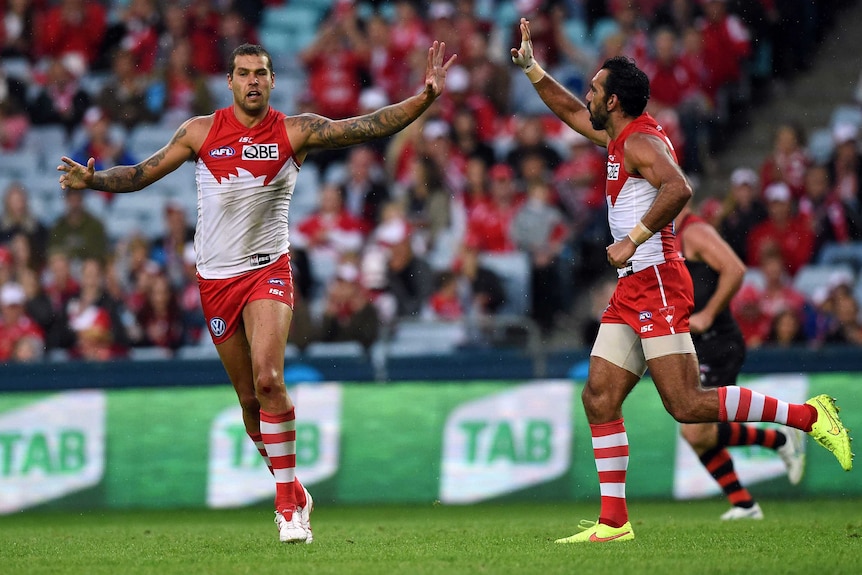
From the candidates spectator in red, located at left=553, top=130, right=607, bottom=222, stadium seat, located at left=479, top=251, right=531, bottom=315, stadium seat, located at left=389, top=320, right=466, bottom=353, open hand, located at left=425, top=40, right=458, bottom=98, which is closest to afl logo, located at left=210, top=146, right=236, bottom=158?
open hand, located at left=425, top=40, right=458, bottom=98

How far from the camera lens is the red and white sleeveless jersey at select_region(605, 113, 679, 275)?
25.8 feet

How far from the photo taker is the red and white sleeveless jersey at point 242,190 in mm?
8219

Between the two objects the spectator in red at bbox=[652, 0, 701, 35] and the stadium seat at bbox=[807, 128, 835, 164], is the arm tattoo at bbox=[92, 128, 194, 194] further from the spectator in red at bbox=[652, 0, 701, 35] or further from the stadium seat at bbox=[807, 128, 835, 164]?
the spectator in red at bbox=[652, 0, 701, 35]

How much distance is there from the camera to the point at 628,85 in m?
7.86

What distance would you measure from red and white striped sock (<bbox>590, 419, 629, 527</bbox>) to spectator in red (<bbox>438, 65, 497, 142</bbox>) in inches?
385

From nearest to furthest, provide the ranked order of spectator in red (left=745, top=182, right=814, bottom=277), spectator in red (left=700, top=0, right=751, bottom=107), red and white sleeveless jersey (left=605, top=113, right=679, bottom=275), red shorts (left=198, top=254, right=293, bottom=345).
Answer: red and white sleeveless jersey (left=605, top=113, right=679, bottom=275) → red shorts (left=198, top=254, right=293, bottom=345) → spectator in red (left=745, top=182, right=814, bottom=277) → spectator in red (left=700, top=0, right=751, bottom=107)

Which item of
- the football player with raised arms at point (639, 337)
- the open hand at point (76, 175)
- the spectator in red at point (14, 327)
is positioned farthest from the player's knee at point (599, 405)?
the spectator in red at point (14, 327)

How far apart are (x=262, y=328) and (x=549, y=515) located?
12.4 ft

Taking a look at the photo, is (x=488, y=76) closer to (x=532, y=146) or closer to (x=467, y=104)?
(x=467, y=104)

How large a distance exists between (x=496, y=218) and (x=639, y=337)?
8.12 metres

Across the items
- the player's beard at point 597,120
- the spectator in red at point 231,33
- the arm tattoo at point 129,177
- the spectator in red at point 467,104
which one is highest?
the spectator in red at point 231,33

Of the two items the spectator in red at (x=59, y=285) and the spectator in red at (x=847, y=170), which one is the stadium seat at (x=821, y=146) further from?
the spectator in red at (x=59, y=285)

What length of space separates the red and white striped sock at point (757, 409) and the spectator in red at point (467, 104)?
32.5ft

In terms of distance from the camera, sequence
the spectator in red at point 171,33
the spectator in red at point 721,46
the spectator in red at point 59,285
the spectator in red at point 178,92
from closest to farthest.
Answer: the spectator in red at point 59,285 < the spectator in red at point 721,46 < the spectator in red at point 178,92 < the spectator in red at point 171,33
